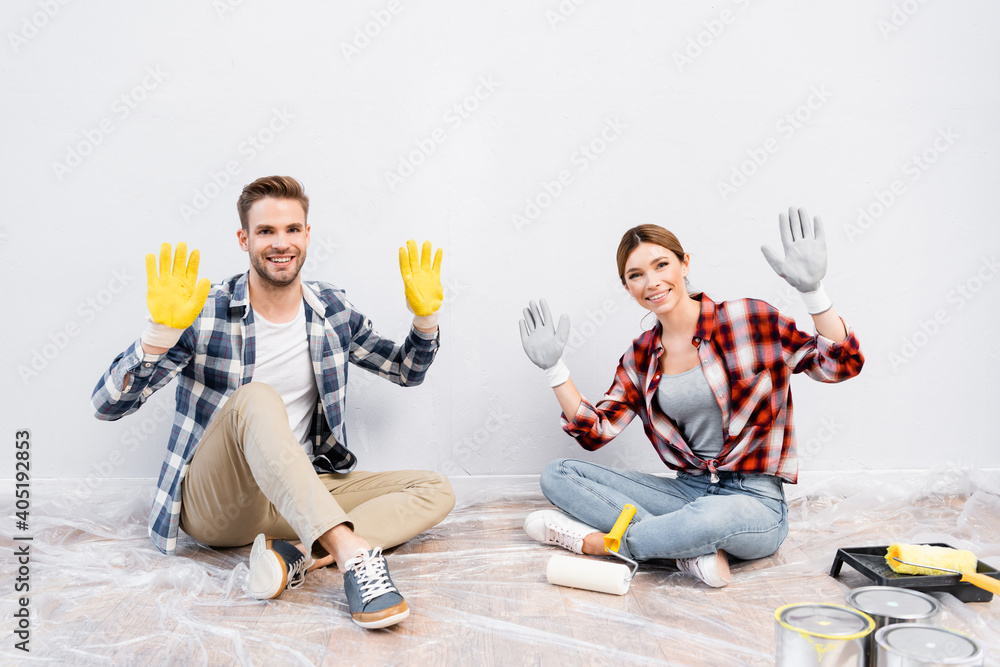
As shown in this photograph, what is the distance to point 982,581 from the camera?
1.37 meters

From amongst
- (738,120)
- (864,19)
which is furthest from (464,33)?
(864,19)

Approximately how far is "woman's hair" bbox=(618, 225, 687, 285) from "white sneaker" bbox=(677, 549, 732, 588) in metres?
0.60

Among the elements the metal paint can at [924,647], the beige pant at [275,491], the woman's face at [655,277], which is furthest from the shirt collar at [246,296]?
the metal paint can at [924,647]

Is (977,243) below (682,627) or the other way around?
the other way around

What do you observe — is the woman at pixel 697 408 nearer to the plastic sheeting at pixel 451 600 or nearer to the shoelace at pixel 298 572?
the plastic sheeting at pixel 451 600

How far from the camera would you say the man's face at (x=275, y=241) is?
1642mm

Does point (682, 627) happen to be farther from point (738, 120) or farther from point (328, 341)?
point (738, 120)

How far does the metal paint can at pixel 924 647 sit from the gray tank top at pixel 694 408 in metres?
0.75

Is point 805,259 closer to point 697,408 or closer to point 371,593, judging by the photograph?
point 697,408

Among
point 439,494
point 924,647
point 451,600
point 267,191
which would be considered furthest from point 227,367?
point 924,647

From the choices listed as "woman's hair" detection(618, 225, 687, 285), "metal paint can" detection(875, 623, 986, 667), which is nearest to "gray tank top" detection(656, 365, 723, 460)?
"woman's hair" detection(618, 225, 687, 285)

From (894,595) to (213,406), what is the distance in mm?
1297

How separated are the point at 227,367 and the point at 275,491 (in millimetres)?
339

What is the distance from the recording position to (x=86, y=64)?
1962 mm
